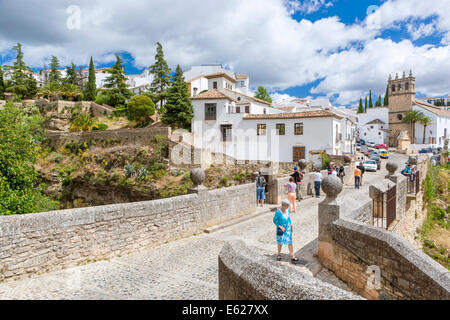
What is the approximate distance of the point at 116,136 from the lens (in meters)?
30.1

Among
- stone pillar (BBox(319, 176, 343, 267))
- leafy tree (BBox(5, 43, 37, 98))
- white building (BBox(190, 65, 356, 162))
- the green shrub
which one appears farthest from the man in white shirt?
leafy tree (BBox(5, 43, 37, 98))

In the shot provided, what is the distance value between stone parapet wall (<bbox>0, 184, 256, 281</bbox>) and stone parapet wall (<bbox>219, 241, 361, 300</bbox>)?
390 centimetres

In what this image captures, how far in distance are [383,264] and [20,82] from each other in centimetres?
6181

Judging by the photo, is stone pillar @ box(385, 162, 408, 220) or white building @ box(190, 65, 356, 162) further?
white building @ box(190, 65, 356, 162)

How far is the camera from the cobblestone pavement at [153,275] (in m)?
4.73

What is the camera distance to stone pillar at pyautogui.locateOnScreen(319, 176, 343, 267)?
566 centimetres

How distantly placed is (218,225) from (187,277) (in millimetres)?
3754

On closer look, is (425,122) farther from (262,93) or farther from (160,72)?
(160,72)

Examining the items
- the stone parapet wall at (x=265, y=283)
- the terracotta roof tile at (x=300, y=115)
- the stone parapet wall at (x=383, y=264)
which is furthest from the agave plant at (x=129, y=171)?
the stone parapet wall at (x=265, y=283)

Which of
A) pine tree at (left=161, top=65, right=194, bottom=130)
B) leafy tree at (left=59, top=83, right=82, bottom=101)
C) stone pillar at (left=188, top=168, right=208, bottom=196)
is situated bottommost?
stone pillar at (left=188, top=168, right=208, bottom=196)

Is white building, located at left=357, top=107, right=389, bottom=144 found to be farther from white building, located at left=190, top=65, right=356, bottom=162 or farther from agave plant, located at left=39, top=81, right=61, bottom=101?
agave plant, located at left=39, top=81, right=61, bottom=101

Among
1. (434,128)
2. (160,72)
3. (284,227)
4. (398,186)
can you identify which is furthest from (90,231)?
(434,128)
